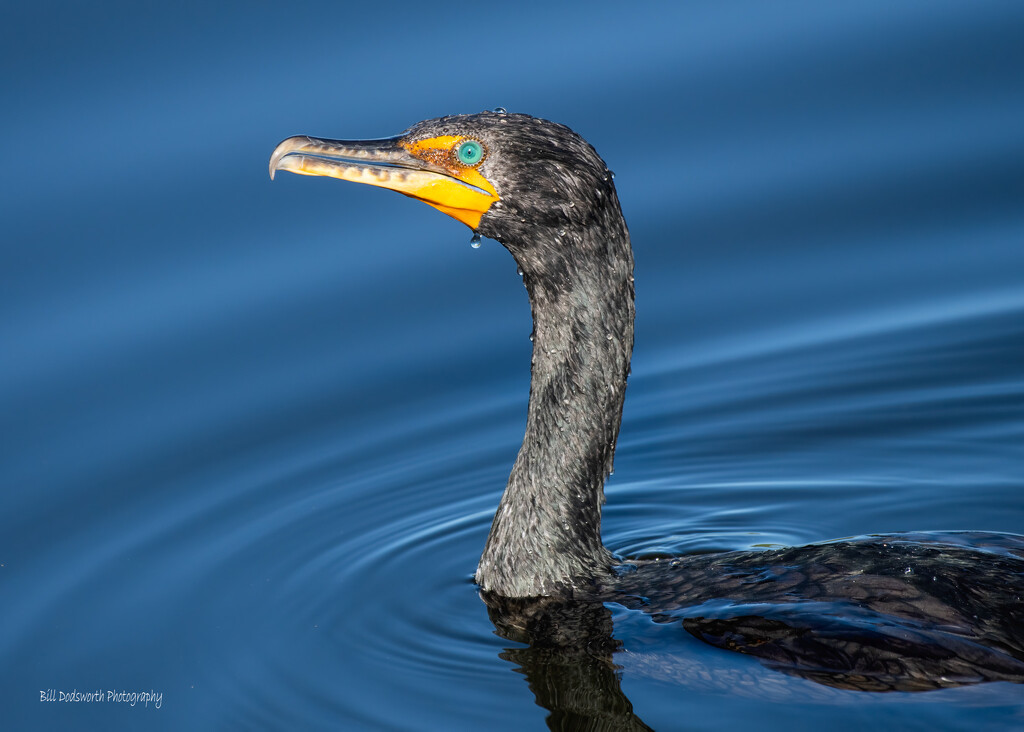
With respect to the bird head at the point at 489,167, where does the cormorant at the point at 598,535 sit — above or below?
below

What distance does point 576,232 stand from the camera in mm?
5715

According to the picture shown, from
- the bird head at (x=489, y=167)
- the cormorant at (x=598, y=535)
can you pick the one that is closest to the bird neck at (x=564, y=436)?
the cormorant at (x=598, y=535)

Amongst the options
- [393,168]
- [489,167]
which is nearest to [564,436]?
[489,167]

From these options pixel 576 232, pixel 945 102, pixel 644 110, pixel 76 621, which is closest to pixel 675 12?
pixel 644 110

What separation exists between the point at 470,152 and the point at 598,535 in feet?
5.81

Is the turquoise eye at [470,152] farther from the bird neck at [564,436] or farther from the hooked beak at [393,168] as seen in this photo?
the bird neck at [564,436]

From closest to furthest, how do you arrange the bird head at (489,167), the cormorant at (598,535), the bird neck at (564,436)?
1. the cormorant at (598,535)
2. the bird head at (489,167)
3. the bird neck at (564,436)

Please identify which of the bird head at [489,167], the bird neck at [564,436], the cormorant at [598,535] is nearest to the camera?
the cormorant at [598,535]

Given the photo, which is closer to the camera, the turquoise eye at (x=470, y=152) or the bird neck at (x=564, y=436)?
the turquoise eye at (x=470, y=152)

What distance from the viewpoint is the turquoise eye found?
5688 millimetres

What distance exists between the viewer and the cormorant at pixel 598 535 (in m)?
5.11

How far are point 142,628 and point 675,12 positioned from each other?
20.0 ft

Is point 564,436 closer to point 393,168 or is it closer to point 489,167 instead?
point 489,167

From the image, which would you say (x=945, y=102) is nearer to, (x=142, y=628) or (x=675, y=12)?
(x=675, y=12)
